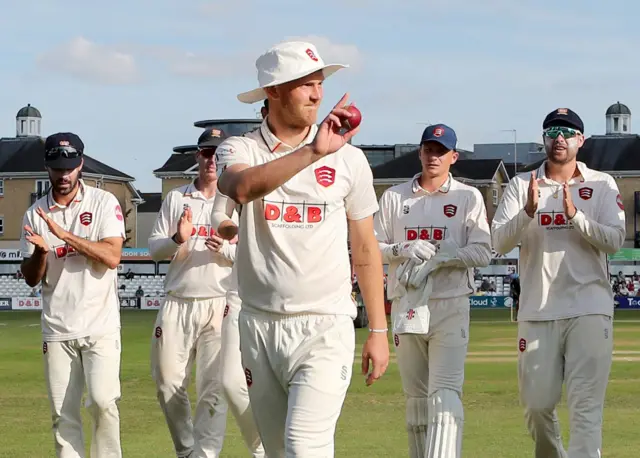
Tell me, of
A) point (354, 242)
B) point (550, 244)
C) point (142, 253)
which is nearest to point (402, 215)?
point (550, 244)

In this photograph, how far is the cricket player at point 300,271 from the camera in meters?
5.90

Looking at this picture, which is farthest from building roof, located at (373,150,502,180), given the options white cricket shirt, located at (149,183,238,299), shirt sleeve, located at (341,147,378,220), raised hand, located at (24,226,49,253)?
shirt sleeve, located at (341,147,378,220)

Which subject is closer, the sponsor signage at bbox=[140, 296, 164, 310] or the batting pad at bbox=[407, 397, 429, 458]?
the batting pad at bbox=[407, 397, 429, 458]

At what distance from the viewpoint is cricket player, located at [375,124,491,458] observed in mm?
8703

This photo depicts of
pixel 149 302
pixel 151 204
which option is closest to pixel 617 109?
pixel 151 204

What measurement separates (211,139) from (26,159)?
3603 inches

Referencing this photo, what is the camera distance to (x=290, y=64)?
593cm

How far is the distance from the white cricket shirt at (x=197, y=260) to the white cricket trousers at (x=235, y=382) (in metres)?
0.56

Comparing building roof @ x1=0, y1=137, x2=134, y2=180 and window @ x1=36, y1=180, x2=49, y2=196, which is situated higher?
building roof @ x1=0, y1=137, x2=134, y2=180

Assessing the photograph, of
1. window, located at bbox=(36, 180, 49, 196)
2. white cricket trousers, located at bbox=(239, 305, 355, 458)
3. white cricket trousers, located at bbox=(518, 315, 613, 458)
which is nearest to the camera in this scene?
white cricket trousers, located at bbox=(239, 305, 355, 458)

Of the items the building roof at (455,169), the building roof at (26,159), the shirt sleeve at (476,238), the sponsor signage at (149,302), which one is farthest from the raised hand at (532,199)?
the building roof at (26,159)

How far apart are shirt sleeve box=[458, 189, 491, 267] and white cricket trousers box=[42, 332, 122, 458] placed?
2.49m

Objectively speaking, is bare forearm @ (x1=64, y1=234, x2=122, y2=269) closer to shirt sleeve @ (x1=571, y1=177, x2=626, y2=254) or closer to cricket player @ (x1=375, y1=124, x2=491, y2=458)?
cricket player @ (x1=375, y1=124, x2=491, y2=458)

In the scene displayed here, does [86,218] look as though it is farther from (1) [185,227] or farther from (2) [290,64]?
(2) [290,64]
